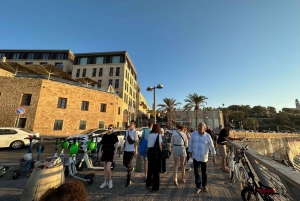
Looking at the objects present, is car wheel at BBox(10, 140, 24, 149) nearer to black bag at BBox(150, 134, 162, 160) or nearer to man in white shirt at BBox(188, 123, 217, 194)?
black bag at BBox(150, 134, 162, 160)

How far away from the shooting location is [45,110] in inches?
789

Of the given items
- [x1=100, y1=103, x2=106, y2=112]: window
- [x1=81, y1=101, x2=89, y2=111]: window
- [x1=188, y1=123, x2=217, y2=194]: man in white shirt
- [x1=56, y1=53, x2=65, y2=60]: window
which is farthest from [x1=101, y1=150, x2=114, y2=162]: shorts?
[x1=56, y1=53, x2=65, y2=60]: window

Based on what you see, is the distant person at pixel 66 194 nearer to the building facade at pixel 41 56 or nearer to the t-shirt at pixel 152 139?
the t-shirt at pixel 152 139

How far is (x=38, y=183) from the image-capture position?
10.1 feet

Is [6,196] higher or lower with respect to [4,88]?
lower

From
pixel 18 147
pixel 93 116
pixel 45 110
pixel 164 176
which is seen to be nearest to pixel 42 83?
pixel 45 110

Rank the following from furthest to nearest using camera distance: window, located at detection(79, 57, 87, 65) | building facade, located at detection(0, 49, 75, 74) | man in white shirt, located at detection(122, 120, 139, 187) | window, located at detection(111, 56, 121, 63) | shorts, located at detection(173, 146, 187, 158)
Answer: building facade, located at detection(0, 49, 75, 74)
window, located at detection(79, 57, 87, 65)
window, located at detection(111, 56, 121, 63)
shorts, located at detection(173, 146, 187, 158)
man in white shirt, located at detection(122, 120, 139, 187)

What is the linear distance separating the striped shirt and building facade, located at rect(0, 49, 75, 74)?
4565cm

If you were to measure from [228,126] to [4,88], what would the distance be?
26.3 m

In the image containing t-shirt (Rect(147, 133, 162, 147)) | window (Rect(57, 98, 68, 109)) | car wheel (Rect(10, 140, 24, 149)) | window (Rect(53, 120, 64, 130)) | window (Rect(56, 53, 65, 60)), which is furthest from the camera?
window (Rect(56, 53, 65, 60))

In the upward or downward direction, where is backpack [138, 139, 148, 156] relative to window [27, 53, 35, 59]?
downward

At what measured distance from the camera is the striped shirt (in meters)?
4.27

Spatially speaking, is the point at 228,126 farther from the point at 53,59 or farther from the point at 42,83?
the point at 53,59

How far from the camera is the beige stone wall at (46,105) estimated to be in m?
18.9
